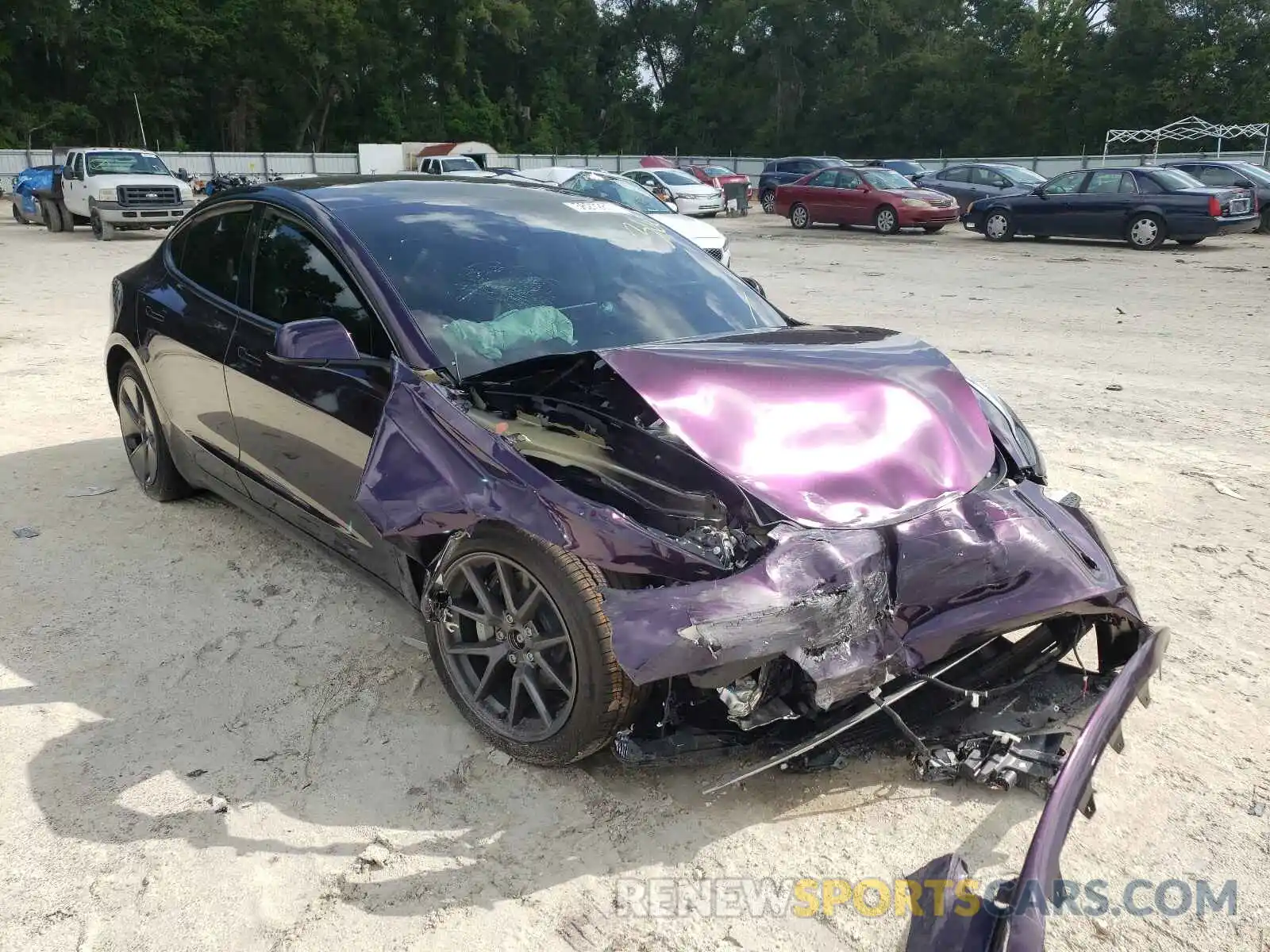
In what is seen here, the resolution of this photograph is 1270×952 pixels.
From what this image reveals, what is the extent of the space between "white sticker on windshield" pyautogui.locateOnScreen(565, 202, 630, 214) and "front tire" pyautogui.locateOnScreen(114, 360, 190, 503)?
93.9 inches

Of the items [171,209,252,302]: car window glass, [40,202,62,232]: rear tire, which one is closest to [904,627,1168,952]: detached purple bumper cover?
[171,209,252,302]: car window glass

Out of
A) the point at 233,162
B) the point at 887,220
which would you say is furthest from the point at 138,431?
the point at 233,162

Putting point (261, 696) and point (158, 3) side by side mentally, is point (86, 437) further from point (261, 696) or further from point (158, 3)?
point (158, 3)

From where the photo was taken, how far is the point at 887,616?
102 inches

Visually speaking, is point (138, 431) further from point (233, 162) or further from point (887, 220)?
point (233, 162)

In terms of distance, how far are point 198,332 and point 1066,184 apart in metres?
18.6

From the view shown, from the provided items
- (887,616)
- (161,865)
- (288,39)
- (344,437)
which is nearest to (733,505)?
(887,616)

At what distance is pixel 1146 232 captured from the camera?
17875 millimetres

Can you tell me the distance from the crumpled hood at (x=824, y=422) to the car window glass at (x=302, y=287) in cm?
101

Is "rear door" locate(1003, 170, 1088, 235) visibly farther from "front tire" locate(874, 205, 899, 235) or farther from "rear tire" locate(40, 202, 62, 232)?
"rear tire" locate(40, 202, 62, 232)

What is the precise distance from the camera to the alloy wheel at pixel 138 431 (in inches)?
203

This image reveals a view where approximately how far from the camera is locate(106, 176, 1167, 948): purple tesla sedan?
2.53 metres

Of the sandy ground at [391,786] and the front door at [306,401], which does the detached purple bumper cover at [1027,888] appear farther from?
the front door at [306,401]

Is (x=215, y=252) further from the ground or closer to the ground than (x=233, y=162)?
closer to the ground
